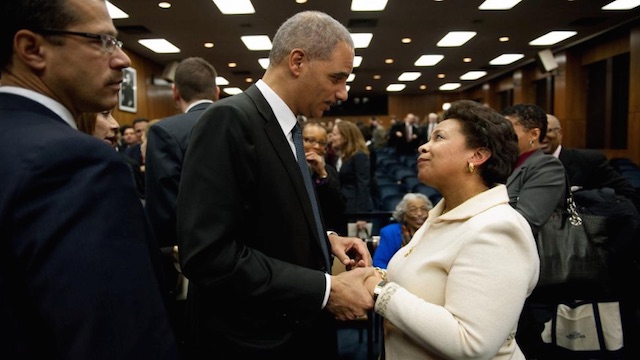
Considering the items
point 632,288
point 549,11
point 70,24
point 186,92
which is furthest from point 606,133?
point 70,24

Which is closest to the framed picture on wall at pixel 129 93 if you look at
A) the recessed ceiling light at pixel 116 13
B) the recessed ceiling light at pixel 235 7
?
the recessed ceiling light at pixel 116 13

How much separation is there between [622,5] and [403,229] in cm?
784

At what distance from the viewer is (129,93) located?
10.8 metres

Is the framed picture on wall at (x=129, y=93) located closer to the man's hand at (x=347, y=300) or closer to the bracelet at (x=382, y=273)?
the bracelet at (x=382, y=273)

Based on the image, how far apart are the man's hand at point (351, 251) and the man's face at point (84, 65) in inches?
37.2

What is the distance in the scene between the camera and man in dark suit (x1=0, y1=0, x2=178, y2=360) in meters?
0.68

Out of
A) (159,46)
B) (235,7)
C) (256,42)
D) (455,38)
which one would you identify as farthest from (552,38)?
(159,46)

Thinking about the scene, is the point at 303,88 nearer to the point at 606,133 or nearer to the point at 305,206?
the point at 305,206

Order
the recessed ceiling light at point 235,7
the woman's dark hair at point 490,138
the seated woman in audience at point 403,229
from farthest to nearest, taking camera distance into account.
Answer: the recessed ceiling light at point 235,7
the seated woman in audience at point 403,229
the woman's dark hair at point 490,138

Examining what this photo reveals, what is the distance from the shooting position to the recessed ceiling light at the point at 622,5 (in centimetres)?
816

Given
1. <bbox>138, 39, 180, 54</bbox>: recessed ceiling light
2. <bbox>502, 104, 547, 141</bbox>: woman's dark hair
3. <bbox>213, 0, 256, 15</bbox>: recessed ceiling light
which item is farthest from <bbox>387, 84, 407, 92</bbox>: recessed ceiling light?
<bbox>502, 104, 547, 141</bbox>: woman's dark hair

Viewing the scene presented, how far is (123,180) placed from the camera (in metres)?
0.75

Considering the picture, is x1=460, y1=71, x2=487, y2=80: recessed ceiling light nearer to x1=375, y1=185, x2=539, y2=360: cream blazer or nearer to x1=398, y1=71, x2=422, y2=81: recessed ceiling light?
x1=398, y1=71, x2=422, y2=81: recessed ceiling light

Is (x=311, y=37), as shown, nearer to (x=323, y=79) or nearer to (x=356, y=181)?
(x=323, y=79)
